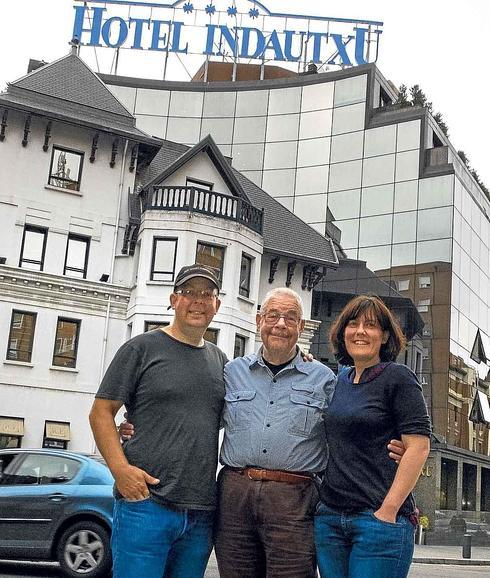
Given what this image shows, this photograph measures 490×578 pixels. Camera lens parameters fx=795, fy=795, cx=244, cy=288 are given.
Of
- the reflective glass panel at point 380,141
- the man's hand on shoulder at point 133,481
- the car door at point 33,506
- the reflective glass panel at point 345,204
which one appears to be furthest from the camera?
the reflective glass panel at point 380,141

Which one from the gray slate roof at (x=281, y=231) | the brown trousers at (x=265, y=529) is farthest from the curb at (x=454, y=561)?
the brown trousers at (x=265, y=529)

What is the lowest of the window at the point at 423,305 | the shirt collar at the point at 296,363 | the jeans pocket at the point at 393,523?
the jeans pocket at the point at 393,523

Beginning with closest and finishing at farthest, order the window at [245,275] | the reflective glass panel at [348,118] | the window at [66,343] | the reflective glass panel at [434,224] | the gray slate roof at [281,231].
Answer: the window at [66,343] < the window at [245,275] < the gray slate roof at [281,231] < the reflective glass panel at [434,224] < the reflective glass panel at [348,118]

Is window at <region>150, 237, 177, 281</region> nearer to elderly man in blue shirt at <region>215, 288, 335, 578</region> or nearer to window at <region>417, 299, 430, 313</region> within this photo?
window at <region>417, 299, 430, 313</region>

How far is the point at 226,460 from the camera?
4.27 metres

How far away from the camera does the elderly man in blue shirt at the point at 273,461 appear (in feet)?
13.3

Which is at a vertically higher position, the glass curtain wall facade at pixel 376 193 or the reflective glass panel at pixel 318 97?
the reflective glass panel at pixel 318 97

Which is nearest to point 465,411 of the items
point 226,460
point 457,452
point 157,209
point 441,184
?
point 457,452

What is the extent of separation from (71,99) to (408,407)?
2658 cm

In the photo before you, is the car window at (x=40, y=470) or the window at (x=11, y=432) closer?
the car window at (x=40, y=470)

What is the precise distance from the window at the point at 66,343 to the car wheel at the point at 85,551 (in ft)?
57.1

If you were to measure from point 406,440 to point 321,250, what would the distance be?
28548 millimetres

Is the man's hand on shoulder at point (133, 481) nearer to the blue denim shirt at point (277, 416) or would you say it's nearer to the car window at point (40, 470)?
the blue denim shirt at point (277, 416)

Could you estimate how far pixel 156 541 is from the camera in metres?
3.99
